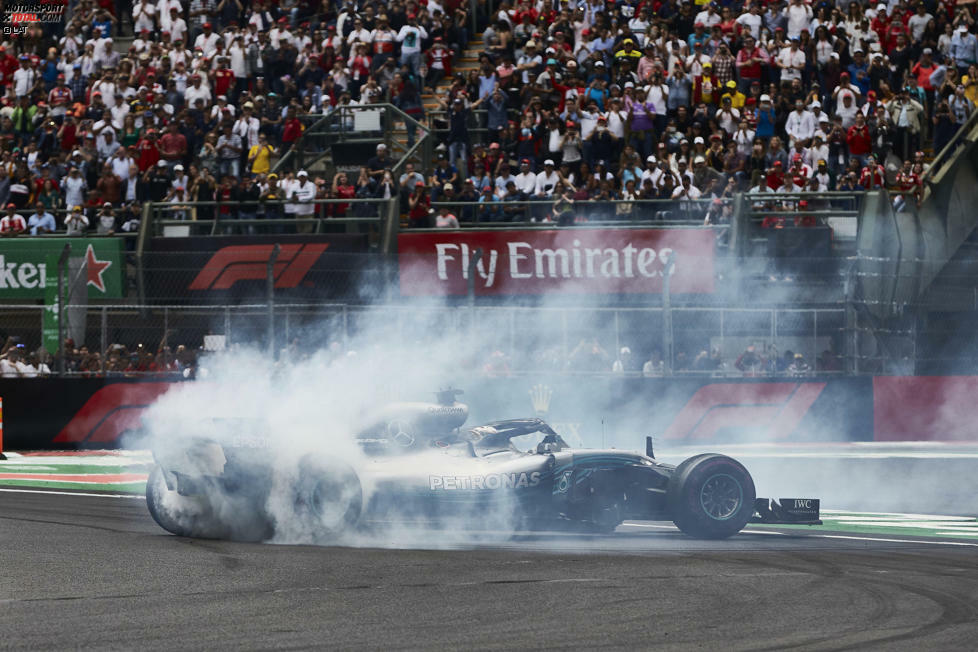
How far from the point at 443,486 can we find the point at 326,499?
875 mm

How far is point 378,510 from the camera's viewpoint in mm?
A: 10523

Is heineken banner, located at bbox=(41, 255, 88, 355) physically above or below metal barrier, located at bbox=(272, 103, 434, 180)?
below

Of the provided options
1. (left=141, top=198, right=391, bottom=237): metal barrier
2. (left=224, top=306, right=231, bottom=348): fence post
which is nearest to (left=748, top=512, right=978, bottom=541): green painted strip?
(left=224, top=306, right=231, bottom=348): fence post

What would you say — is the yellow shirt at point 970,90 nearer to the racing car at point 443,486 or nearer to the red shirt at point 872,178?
the red shirt at point 872,178

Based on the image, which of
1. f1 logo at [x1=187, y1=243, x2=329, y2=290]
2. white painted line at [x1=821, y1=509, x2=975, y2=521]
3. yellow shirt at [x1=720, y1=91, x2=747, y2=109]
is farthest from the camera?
yellow shirt at [x1=720, y1=91, x2=747, y2=109]

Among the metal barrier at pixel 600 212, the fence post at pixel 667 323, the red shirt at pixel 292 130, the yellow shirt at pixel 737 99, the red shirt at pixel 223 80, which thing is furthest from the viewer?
the red shirt at pixel 223 80

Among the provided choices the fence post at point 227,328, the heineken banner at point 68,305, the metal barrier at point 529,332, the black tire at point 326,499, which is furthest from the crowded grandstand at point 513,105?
the black tire at point 326,499

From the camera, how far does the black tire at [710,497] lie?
35.3ft

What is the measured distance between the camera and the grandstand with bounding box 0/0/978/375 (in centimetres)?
1792

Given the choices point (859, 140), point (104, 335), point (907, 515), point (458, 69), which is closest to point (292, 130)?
point (458, 69)

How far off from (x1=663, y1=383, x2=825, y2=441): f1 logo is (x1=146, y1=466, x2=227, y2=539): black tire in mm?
8386

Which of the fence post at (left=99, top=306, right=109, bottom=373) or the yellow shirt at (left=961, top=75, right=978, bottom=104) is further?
the yellow shirt at (left=961, top=75, right=978, bottom=104)

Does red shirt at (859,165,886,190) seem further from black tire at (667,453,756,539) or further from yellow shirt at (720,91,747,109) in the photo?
black tire at (667,453,756,539)

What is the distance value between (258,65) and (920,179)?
11945 mm
